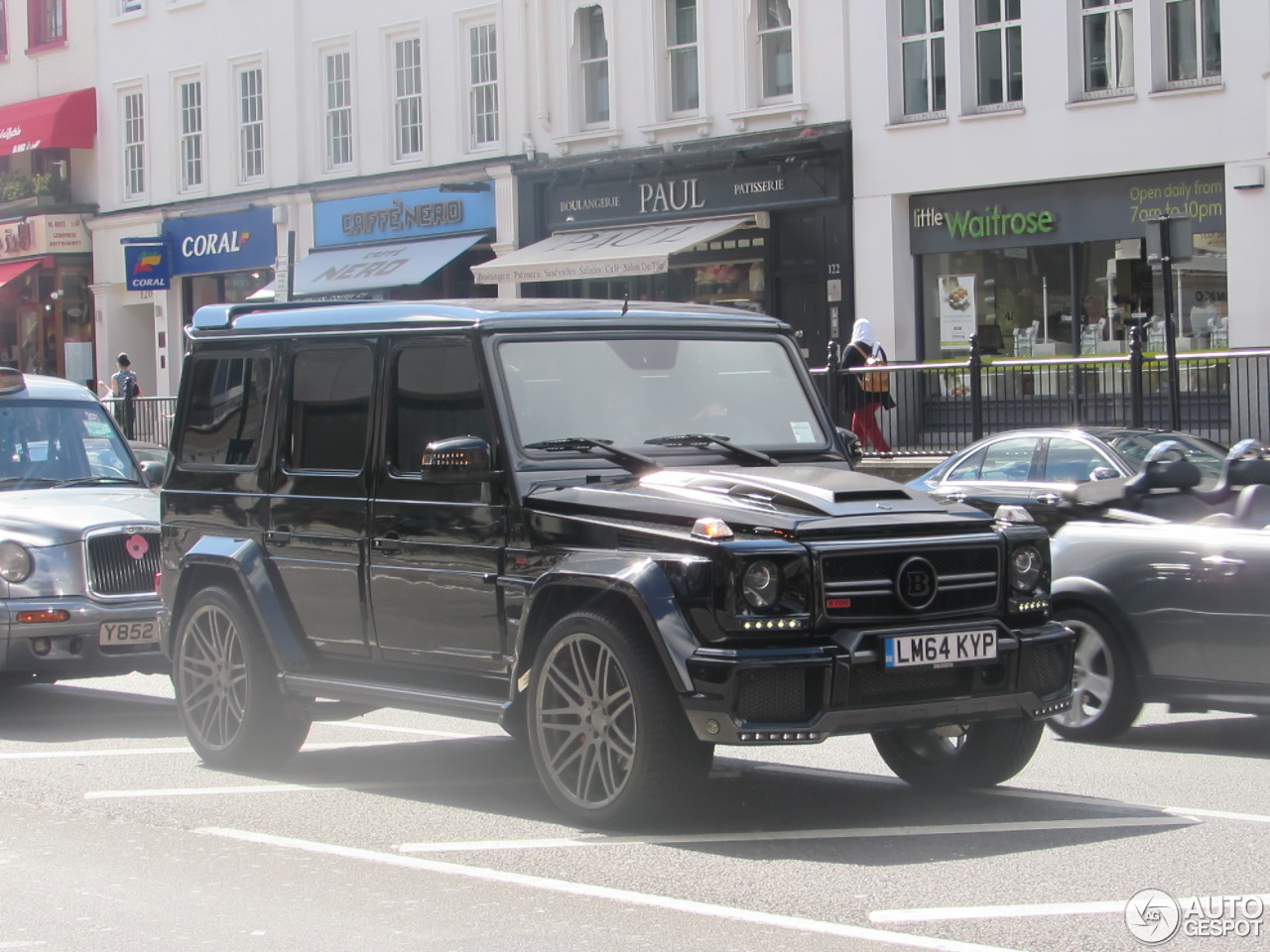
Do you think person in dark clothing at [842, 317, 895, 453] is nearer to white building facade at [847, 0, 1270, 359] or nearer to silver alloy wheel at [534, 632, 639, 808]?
white building facade at [847, 0, 1270, 359]

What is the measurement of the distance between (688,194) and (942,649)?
21.2 m

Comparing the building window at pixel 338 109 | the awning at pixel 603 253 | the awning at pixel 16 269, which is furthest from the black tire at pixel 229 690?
the awning at pixel 16 269

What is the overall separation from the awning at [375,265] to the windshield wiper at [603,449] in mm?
22382

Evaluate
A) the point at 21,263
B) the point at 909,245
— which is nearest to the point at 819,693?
the point at 909,245

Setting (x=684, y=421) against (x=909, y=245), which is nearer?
(x=684, y=421)

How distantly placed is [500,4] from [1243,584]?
2348cm

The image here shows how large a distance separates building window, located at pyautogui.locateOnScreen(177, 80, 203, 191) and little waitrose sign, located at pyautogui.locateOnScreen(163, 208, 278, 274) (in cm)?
94

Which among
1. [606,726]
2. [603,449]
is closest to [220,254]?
[603,449]

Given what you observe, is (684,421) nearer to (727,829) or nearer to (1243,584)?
(727,829)

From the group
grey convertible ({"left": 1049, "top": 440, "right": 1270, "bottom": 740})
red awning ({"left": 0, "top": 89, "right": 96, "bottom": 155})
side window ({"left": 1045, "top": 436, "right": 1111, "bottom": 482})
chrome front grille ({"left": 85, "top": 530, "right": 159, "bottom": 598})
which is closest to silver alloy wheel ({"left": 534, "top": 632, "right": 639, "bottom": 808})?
grey convertible ({"left": 1049, "top": 440, "right": 1270, "bottom": 740})

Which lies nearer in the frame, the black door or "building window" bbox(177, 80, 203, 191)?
the black door

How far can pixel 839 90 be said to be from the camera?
25.3 metres

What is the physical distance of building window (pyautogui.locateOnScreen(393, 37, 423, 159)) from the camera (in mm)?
31406

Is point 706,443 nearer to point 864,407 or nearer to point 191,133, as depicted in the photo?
point 864,407
